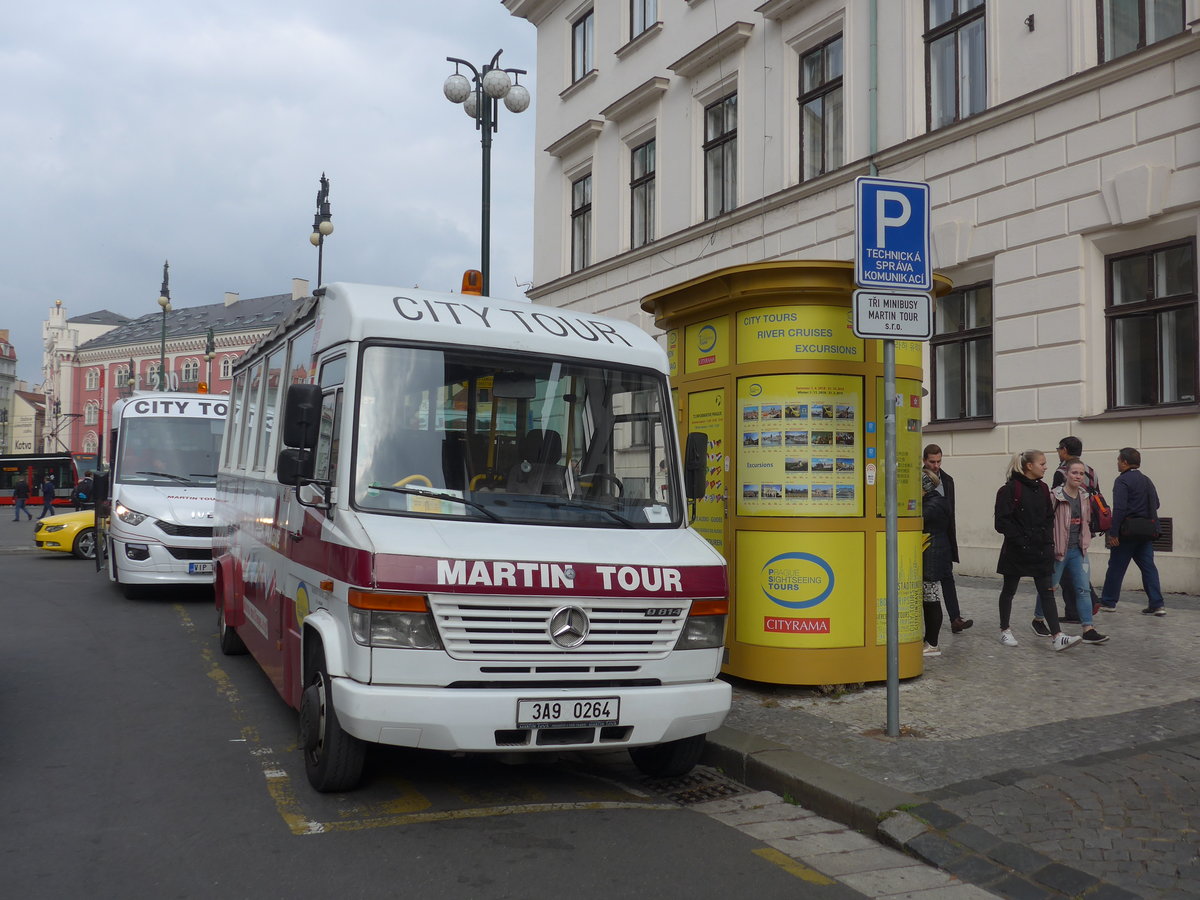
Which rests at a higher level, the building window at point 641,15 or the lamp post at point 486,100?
the building window at point 641,15

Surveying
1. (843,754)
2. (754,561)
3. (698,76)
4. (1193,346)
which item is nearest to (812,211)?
(698,76)

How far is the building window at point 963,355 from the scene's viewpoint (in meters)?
14.9

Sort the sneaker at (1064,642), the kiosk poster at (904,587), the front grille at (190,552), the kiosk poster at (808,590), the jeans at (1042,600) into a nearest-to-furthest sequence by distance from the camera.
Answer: the kiosk poster at (808,590), the kiosk poster at (904,587), the sneaker at (1064,642), the jeans at (1042,600), the front grille at (190,552)

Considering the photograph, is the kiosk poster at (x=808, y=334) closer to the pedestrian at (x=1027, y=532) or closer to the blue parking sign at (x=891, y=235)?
the blue parking sign at (x=891, y=235)

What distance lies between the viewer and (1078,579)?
953 centimetres

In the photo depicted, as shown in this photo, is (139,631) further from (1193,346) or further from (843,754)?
(1193,346)

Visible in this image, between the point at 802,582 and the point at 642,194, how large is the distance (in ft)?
55.4

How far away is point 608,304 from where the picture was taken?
23.9 metres

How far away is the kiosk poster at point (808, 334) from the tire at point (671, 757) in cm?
286

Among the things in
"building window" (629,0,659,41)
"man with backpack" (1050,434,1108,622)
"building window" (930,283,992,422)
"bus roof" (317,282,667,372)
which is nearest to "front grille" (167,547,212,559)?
"bus roof" (317,282,667,372)

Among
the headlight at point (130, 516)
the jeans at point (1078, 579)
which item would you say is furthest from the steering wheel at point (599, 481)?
the headlight at point (130, 516)

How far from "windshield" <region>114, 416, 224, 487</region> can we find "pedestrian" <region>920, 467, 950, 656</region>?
8.52 m

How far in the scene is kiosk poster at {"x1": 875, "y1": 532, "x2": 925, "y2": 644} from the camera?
7.54 metres

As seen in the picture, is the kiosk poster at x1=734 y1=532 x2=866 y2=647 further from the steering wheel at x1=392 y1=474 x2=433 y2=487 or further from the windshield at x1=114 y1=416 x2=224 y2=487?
the windshield at x1=114 y1=416 x2=224 y2=487
